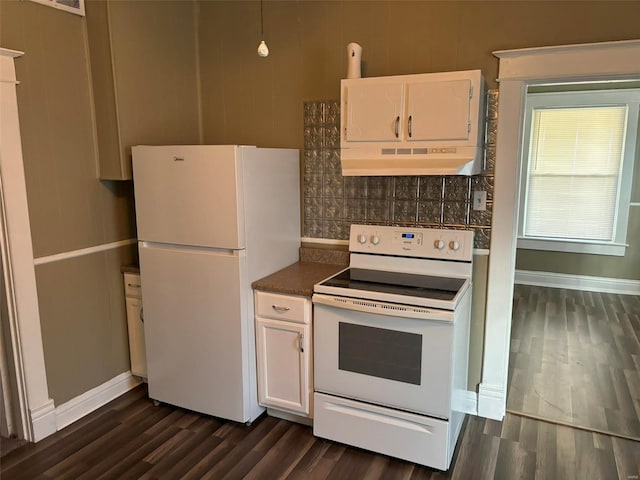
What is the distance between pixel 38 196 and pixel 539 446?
113 inches

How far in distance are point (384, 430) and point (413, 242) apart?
0.99 meters

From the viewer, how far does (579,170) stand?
5.21m

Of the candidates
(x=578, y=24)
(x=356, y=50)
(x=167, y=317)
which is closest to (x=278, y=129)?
(x=356, y=50)

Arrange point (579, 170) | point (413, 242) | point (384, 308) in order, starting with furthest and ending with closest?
point (579, 170) → point (413, 242) → point (384, 308)

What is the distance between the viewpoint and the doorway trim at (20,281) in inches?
87.7

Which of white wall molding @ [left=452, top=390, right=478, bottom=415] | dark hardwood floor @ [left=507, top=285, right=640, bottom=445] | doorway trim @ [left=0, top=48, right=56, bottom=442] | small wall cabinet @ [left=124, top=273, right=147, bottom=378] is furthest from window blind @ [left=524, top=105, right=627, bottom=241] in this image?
doorway trim @ [left=0, top=48, right=56, bottom=442]

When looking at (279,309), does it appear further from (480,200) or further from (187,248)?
(480,200)

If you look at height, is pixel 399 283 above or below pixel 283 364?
above

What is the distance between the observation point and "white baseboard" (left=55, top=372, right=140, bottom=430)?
2639 mm

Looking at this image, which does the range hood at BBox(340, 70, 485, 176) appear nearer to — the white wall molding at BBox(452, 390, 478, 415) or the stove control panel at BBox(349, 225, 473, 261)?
the stove control panel at BBox(349, 225, 473, 261)

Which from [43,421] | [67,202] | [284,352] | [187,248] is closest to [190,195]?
[187,248]

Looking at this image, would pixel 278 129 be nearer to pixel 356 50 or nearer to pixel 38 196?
pixel 356 50

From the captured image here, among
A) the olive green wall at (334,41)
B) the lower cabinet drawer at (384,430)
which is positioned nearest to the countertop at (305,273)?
the lower cabinet drawer at (384,430)

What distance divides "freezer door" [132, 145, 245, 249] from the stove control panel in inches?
28.7
